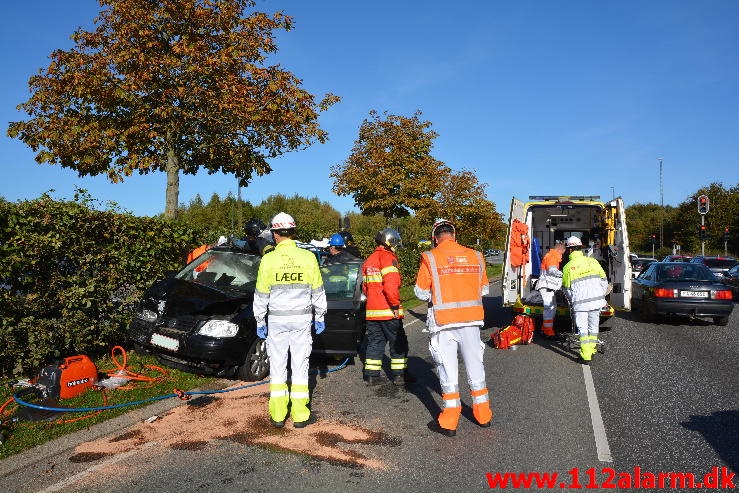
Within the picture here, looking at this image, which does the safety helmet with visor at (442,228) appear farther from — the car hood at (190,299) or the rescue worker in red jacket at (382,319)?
the car hood at (190,299)

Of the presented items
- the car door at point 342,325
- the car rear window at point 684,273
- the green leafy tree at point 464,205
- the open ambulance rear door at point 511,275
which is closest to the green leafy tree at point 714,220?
the green leafy tree at point 464,205

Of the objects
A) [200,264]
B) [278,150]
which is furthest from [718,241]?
[200,264]

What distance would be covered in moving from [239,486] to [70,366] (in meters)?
2.87

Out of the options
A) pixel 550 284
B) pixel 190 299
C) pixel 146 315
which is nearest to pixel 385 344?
pixel 190 299

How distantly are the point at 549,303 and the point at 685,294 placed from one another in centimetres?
445

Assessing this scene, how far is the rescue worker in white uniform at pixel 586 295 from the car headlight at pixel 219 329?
4.82 metres

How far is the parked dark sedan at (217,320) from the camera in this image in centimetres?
618

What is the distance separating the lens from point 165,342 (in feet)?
20.5

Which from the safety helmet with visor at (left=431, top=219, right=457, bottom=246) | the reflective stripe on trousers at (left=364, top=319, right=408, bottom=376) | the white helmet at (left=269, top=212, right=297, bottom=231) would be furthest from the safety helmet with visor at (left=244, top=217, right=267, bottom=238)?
the safety helmet with visor at (left=431, top=219, right=457, bottom=246)

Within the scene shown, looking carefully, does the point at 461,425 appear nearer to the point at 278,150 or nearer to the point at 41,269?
the point at 41,269

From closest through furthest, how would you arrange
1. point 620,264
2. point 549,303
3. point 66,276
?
point 66,276 → point 549,303 → point 620,264

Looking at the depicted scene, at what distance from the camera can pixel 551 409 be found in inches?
220

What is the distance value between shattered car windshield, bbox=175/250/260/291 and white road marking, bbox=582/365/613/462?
4351 millimetres

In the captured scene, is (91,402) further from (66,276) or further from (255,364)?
(255,364)
